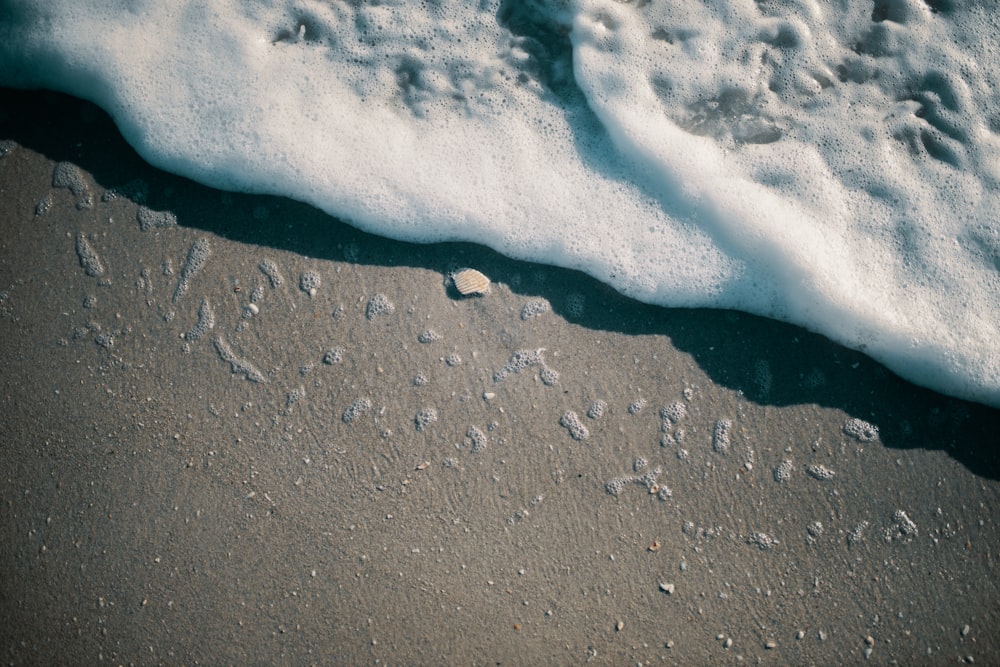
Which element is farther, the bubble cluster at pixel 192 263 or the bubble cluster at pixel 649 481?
the bubble cluster at pixel 192 263

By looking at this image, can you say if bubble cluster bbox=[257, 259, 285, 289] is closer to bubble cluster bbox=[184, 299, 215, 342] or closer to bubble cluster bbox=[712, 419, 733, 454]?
bubble cluster bbox=[184, 299, 215, 342]

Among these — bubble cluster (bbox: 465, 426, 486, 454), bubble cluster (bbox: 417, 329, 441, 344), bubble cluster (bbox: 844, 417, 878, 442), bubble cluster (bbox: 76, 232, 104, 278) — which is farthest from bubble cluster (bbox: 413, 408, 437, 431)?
bubble cluster (bbox: 844, 417, 878, 442)

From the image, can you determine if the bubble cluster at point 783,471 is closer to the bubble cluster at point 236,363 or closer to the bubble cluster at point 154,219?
the bubble cluster at point 236,363

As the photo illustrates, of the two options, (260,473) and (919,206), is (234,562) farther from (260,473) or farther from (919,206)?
(919,206)

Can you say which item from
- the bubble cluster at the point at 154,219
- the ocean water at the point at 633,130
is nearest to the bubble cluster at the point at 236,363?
the bubble cluster at the point at 154,219

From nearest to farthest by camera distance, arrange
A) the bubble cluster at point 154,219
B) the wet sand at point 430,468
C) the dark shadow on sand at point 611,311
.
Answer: the wet sand at point 430,468, the dark shadow on sand at point 611,311, the bubble cluster at point 154,219

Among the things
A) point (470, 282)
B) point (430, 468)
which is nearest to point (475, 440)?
point (430, 468)

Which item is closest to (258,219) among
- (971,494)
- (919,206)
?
(919,206)
